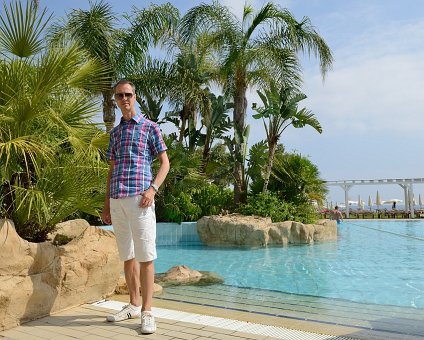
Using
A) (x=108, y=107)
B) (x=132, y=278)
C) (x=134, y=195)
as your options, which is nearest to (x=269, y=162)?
(x=108, y=107)

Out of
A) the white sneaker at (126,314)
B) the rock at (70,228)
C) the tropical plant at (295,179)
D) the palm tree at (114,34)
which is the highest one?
the palm tree at (114,34)

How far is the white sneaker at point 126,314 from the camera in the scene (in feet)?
11.4

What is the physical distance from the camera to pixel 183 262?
9.53 metres

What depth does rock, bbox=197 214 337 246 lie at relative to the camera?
12135 mm

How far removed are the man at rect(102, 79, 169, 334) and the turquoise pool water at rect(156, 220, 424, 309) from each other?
280 centimetres

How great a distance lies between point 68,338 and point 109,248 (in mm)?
1315

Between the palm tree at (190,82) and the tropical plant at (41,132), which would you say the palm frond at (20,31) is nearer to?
the tropical plant at (41,132)

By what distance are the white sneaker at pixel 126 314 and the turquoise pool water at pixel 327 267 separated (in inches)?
104

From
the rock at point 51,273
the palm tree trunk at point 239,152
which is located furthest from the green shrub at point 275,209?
the rock at point 51,273

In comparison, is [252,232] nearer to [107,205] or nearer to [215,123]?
[215,123]

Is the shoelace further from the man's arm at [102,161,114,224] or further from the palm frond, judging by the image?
the palm frond

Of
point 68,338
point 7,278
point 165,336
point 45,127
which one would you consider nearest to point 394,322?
point 165,336

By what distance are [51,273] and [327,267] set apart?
5463mm

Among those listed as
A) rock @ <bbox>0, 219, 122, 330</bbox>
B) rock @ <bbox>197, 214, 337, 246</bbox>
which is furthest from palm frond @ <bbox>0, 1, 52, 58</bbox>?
rock @ <bbox>197, 214, 337, 246</bbox>
